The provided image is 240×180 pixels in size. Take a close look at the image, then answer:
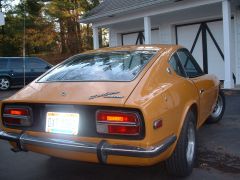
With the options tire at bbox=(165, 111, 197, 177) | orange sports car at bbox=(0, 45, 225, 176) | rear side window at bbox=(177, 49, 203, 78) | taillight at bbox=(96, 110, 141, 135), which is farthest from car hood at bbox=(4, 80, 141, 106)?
rear side window at bbox=(177, 49, 203, 78)

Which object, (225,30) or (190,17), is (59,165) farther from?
(190,17)

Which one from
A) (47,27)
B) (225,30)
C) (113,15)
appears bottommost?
(225,30)

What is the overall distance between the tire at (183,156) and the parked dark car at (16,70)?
14.0m

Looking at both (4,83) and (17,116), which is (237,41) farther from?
(4,83)

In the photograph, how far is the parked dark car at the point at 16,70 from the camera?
17375mm

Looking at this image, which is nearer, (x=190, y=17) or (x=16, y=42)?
(x=190, y=17)

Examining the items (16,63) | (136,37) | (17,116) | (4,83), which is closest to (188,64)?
(17,116)

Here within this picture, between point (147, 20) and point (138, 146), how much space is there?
36.3ft

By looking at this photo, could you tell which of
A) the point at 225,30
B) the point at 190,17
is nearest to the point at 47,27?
the point at 190,17

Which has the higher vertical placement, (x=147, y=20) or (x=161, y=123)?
(x=147, y=20)

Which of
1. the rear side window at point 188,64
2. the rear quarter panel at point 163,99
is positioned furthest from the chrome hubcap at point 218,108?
the rear quarter panel at point 163,99

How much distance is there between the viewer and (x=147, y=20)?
14156 millimetres

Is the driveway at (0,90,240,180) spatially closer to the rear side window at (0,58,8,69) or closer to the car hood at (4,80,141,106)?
the car hood at (4,80,141,106)

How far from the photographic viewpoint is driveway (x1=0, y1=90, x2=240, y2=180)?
446 centimetres
